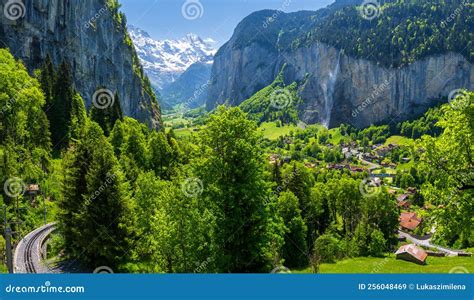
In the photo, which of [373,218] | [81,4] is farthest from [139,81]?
[373,218]

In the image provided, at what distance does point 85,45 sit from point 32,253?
121 metres

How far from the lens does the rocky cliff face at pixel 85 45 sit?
106 m

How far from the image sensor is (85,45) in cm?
14075

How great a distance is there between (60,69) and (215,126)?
55695 mm

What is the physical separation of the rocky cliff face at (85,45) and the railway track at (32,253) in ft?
238

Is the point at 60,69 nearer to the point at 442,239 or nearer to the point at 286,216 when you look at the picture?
the point at 286,216

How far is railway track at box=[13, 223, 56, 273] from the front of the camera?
2931 centimetres

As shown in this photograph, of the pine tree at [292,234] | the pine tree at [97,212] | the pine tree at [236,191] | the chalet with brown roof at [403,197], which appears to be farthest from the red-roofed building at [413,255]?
the chalet with brown roof at [403,197]

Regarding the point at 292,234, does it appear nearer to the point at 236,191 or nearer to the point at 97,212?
the point at 97,212

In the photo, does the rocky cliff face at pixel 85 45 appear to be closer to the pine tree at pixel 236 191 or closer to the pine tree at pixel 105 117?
the pine tree at pixel 105 117

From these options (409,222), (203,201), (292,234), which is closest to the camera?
(203,201)

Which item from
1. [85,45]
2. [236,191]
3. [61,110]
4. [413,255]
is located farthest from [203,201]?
[85,45]

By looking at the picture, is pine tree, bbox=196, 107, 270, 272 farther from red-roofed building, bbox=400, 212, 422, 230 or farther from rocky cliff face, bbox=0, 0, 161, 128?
red-roofed building, bbox=400, 212, 422, 230

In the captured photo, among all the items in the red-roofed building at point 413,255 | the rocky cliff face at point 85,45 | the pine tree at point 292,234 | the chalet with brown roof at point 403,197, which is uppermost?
the rocky cliff face at point 85,45
